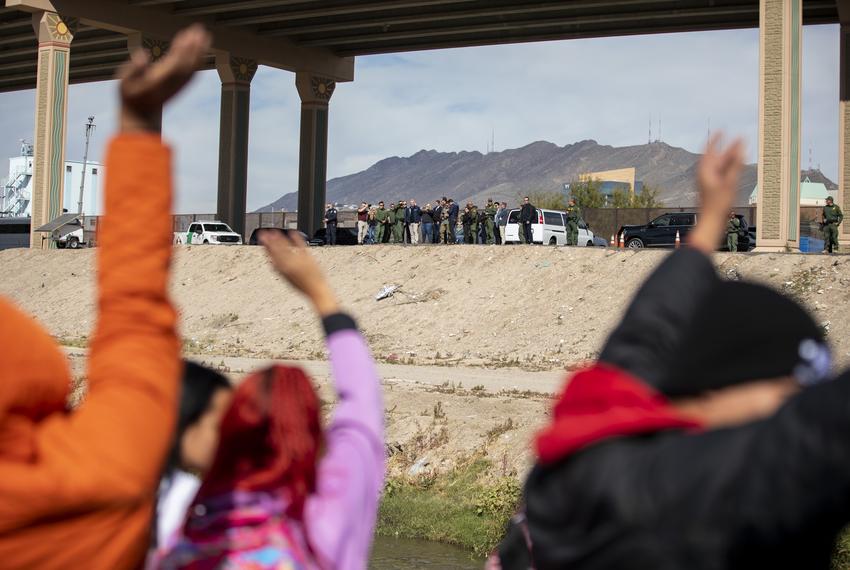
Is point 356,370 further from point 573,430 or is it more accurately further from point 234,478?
point 573,430

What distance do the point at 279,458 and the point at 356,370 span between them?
1.20ft

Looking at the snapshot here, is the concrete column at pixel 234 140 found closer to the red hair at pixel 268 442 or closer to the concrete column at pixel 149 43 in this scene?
the concrete column at pixel 149 43

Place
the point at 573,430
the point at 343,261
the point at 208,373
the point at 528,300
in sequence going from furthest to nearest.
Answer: the point at 343,261
the point at 528,300
the point at 208,373
the point at 573,430

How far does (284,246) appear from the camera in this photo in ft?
8.59

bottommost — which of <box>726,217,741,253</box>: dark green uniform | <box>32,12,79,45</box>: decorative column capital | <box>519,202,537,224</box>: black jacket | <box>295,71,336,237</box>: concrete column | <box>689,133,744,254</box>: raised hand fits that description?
<box>689,133,744,254</box>: raised hand

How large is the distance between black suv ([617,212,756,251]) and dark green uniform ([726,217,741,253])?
4.04 meters

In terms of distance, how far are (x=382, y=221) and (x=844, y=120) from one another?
15.7 m

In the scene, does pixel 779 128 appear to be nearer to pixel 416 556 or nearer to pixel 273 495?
pixel 416 556

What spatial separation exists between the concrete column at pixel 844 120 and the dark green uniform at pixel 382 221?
49.5 feet

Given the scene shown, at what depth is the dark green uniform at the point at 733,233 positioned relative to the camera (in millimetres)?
30047

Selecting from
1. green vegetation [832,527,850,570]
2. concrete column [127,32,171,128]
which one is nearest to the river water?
green vegetation [832,527,850,570]

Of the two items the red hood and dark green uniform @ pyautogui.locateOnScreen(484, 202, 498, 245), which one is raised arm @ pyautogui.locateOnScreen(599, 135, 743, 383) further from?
dark green uniform @ pyautogui.locateOnScreen(484, 202, 498, 245)

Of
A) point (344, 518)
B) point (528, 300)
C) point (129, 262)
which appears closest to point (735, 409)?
point (344, 518)

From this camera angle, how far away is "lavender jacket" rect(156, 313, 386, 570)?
224 cm
